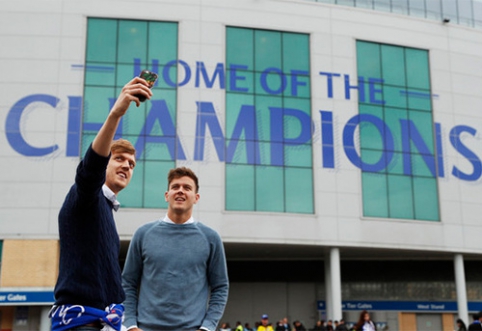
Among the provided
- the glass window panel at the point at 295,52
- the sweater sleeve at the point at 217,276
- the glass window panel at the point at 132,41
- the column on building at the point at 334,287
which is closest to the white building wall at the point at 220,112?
the glass window panel at the point at 295,52

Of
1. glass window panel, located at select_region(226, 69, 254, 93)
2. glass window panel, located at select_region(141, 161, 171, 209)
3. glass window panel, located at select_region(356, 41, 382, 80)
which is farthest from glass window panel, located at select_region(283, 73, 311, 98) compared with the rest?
glass window panel, located at select_region(141, 161, 171, 209)

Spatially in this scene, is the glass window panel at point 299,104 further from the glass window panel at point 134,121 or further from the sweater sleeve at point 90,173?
the sweater sleeve at point 90,173

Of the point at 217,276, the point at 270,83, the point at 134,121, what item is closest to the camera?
the point at 217,276

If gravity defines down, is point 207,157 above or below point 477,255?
above

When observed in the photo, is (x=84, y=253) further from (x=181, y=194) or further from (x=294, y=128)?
(x=294, y=128)

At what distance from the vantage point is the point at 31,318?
95.5 ft

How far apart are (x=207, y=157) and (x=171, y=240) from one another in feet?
81.6

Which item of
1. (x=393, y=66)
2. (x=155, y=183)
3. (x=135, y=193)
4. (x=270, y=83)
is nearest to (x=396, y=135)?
(x=393, y=66)

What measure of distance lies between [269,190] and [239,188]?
1371mm

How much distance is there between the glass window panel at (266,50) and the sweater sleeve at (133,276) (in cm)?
2663

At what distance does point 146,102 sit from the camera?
29.8 metres

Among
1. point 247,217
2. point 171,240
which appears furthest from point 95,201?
point 247,217

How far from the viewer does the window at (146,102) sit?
28.9 meters

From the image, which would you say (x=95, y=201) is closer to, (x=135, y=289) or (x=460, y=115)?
(x=135, y=289)
